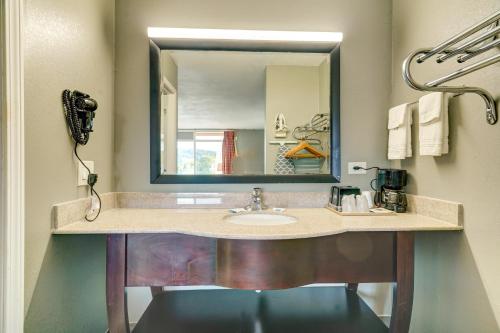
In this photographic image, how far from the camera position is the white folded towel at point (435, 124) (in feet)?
3.99

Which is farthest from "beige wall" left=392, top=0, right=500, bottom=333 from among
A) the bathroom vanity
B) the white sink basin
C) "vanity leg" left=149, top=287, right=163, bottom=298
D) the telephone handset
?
the telephone handset

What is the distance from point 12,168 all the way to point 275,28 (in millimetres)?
1511

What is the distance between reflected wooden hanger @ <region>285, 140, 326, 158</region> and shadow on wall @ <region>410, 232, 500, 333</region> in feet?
2.37

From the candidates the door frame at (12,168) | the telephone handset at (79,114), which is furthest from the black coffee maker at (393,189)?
the door frame at (12,168)

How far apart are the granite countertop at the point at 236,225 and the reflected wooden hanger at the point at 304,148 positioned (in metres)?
0.40

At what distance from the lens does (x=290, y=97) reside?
1.70 meters

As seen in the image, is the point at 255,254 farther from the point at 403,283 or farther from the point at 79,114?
the point at 79,114

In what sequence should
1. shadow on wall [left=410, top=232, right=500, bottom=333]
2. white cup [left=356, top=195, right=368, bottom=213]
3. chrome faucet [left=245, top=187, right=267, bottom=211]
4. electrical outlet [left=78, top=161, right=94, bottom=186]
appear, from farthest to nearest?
chrome faucet [left=245, top=187, right=267, bottom=211]
white cup [left=356, top=195, right=368, bottom=213]
electrical outlet [left=78, top=161, right=94, bottom=186]
shadow on wall [left=410, top=232, right=500, bottom=333]

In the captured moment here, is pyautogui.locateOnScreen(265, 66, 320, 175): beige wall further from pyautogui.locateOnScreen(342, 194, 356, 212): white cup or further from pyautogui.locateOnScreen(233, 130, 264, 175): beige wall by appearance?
pyautogui.locateOnScreen(342, 194, 356, 212): white cup

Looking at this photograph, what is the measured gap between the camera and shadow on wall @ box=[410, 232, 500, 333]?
3.67ft

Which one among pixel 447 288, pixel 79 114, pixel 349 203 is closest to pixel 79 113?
pixel 79 114

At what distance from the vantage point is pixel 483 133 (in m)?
1.08

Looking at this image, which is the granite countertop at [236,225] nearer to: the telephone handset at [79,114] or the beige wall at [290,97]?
the telephone handset at [79,114]

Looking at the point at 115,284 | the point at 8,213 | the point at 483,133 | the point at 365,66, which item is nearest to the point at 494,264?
the point at 483,133
